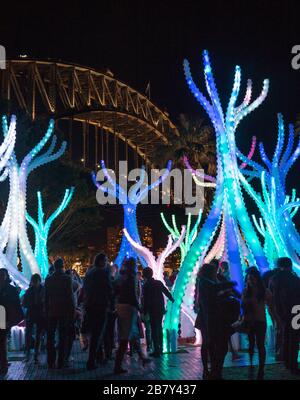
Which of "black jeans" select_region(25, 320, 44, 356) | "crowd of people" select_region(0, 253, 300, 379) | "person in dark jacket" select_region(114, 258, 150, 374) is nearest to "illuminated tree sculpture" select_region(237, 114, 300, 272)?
"crowd of people" select_region(0, 253, 300, 379)

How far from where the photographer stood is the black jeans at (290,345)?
812 cm

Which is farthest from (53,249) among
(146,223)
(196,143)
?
(146,223)

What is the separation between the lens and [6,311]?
855 centimetres

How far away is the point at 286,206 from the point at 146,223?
23546mm

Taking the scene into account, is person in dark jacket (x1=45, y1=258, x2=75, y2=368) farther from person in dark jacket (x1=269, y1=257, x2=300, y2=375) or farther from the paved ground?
person in dark jacket (x1=269, y1=257, x2=300, y2=375)

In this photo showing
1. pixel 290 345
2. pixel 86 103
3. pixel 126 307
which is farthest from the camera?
pixel 86 103

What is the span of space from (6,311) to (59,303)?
0.83m

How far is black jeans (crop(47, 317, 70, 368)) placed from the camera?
9039 mm

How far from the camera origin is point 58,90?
3934 centimetres

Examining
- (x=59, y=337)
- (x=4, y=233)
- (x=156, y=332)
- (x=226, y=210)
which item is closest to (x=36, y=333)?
(x=59, y=337)

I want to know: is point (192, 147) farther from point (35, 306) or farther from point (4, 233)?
point (35, 306)

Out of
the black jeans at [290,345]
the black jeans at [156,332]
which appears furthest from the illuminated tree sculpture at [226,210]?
the black jeans at [290,345]

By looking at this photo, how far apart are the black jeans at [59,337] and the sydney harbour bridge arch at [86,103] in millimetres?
20623

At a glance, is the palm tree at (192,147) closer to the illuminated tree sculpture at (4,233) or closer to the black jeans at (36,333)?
the illuminated tree sculpture at (4,233)
